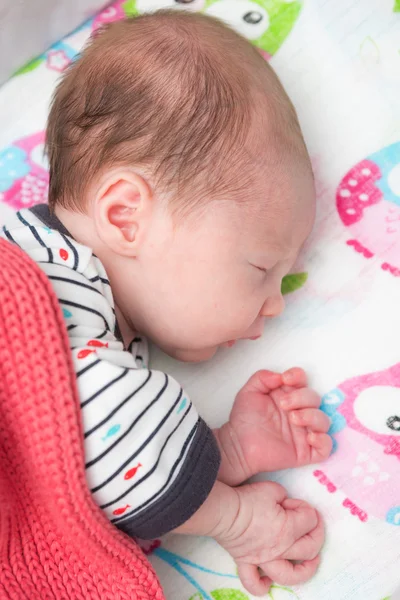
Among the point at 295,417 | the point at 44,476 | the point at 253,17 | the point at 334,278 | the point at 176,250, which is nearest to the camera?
the point at 44,476

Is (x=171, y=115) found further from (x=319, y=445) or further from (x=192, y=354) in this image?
(x=319, y=445)

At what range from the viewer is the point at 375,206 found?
3.91 ft

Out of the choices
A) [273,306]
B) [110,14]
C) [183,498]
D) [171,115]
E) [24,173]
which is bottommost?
[183,498]

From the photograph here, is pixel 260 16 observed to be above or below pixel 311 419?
above

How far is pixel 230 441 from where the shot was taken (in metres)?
1.05

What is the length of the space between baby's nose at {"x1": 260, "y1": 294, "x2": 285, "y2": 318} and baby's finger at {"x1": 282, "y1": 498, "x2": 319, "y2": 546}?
10.7 inches

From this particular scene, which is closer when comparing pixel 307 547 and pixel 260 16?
pixel 307 547

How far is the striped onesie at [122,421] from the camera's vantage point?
841 millimetres

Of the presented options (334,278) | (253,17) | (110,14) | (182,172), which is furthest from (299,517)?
(110,14)

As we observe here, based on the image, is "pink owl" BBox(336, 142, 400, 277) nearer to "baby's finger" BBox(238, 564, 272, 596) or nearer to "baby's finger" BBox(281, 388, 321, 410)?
"baby's finger" BBox(281, 388, 321, 410)

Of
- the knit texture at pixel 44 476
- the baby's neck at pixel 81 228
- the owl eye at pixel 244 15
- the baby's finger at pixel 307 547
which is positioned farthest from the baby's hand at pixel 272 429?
the owl eye at pixel 244 15

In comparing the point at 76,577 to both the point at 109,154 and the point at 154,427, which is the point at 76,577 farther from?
the point at 109,154

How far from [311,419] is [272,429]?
6 centimetres

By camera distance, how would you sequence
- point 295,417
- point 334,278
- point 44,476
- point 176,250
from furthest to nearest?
point 334,278 → point 295,417 → point 176,250 → point 44,476
